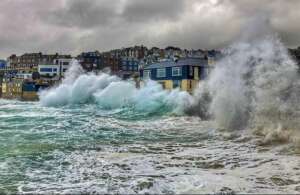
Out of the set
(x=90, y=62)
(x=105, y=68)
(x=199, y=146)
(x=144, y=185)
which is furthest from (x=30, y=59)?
(x=144, y=185)

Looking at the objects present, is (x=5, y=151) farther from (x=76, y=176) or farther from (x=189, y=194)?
(x=189, y=194)

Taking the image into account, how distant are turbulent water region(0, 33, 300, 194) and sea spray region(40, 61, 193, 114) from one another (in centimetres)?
268

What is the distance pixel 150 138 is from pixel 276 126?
388cm

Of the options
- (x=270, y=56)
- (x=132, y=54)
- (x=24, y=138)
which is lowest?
(x=24, y=138)

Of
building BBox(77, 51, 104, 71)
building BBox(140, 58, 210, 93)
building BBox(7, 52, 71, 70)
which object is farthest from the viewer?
building BBox(7, 52, 71, 70)

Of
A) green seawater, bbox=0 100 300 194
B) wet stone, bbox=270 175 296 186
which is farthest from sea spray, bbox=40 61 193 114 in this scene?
wet stone, bbox=270 175 296 186

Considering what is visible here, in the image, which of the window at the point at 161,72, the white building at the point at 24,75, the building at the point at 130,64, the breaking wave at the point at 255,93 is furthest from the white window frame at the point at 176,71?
the building at the point at 130,64

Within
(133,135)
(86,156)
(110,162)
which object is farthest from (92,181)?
(133,135)

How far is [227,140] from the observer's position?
11.6 meters

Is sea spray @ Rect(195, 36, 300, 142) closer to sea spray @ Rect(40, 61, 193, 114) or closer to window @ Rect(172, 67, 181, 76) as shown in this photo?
sea spray @ Rect(40, 61, 193, 114)

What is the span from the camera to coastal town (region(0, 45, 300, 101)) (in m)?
33.7

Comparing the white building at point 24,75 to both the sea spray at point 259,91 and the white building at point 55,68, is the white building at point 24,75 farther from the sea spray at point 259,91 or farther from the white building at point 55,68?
the sea spray at point 259,91

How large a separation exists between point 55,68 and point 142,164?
2981 inches

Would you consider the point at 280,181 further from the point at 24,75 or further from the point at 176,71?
the point at 24,75
